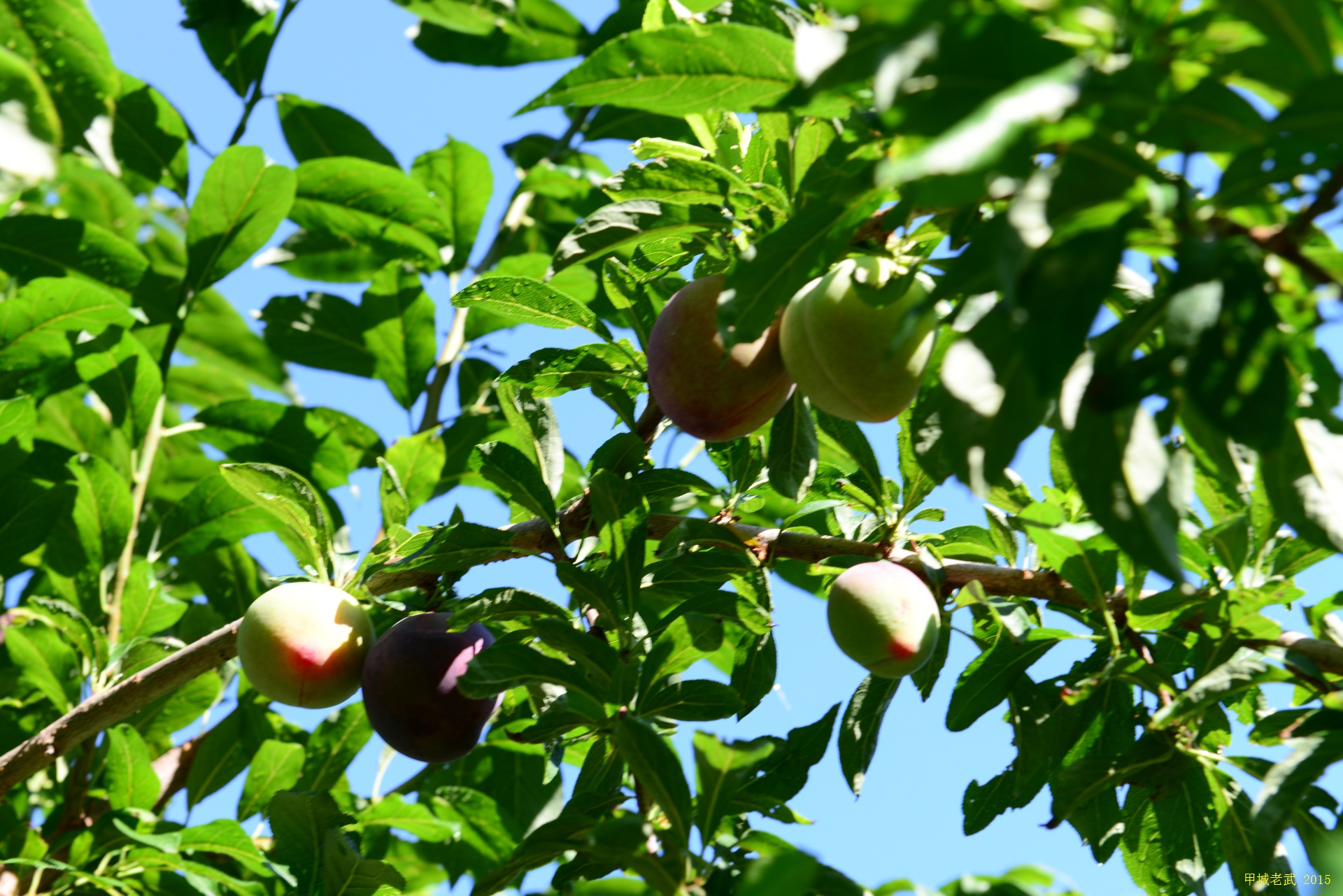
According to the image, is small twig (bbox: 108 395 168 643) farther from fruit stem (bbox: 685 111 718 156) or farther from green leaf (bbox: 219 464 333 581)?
fruit stem (bbox: 685 111 718 156)

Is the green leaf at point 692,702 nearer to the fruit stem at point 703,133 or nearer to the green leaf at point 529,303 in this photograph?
the green leaf at point 529,303

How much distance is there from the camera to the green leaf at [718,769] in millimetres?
1077

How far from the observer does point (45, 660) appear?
1.93 metres

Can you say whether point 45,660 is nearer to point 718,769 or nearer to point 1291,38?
point 718,769

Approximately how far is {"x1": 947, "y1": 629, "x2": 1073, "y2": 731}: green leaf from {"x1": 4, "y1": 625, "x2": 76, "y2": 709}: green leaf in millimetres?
1365

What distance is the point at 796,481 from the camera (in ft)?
4.53

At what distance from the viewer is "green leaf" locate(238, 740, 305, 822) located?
1.98 metres

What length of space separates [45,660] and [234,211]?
90 centimetres

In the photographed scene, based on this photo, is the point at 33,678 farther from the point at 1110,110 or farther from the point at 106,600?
the point at 1110,110

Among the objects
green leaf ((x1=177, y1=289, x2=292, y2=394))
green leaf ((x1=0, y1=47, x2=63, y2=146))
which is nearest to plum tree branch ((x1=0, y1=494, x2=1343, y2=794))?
green leaf ((x1=0, y1=47, x2=63, y2=146))

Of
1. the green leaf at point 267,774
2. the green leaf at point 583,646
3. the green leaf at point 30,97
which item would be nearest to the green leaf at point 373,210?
the green leaf at point 267,774

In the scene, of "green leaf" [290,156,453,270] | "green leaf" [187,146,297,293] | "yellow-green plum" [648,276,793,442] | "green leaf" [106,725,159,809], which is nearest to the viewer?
"yellow-green plum" [648,276,793,442]

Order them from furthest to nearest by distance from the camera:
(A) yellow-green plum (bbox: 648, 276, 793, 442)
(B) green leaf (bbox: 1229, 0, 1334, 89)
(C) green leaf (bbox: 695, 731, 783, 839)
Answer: (A) yellow-green plum (bbox: 648, 276, 793, 442) → (C) green leaf (bbox: 695, 731, 783, 839) → (B) green leaf (bbox: 1229, 0, 1334, 89)


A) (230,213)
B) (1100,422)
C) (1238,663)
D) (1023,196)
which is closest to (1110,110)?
(1023,196)
